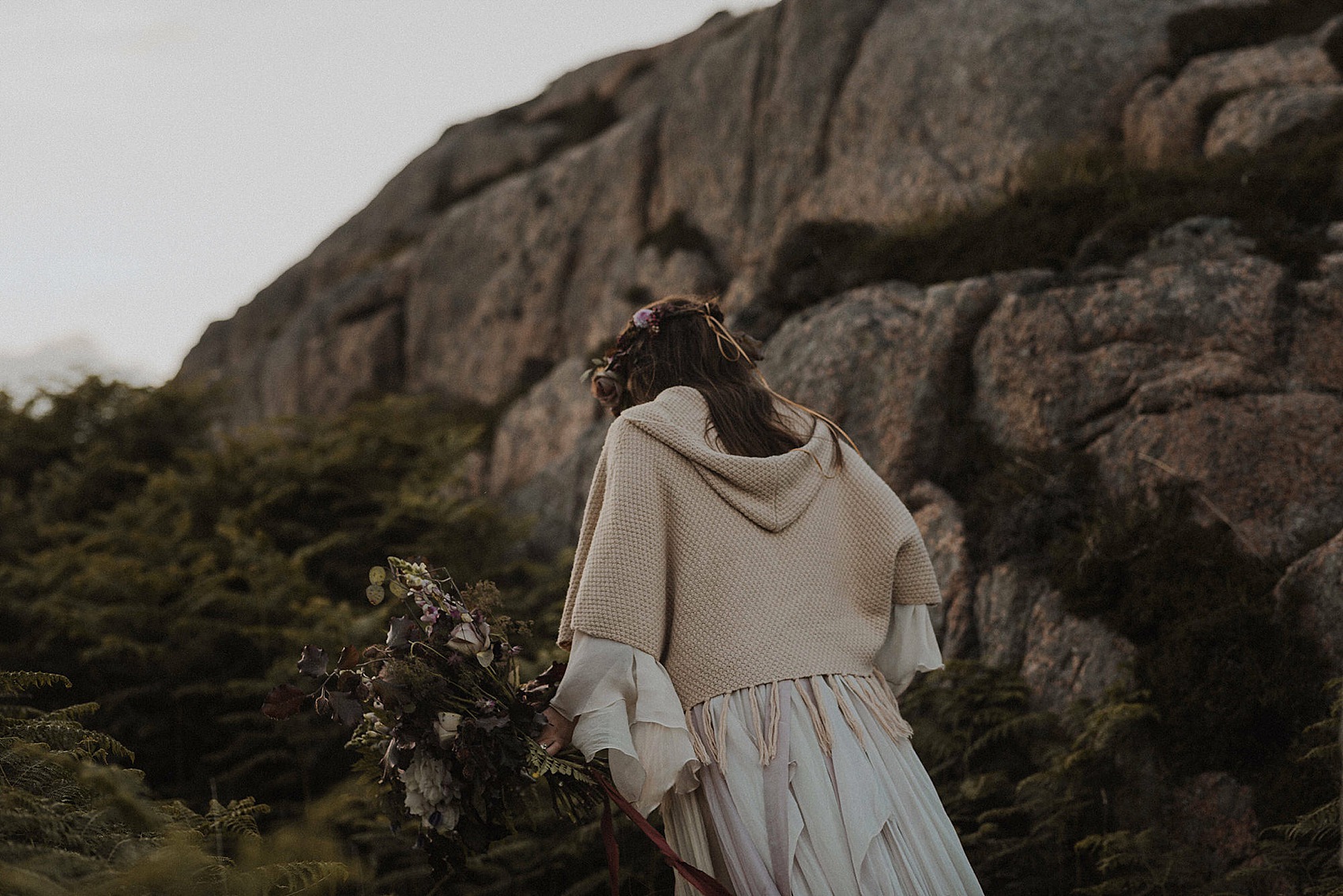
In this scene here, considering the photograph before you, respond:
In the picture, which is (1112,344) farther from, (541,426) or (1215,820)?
(541,426)

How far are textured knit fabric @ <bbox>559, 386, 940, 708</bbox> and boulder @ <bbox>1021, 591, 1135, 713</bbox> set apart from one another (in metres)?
2.22

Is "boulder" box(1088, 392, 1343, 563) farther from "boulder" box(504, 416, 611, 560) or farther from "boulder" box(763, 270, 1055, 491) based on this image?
"boulder" box(504, 416, 611, 560)

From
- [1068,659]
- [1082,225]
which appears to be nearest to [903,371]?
[1082,225]

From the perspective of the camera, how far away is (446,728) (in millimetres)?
3072

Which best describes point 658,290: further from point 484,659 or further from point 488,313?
point 484,659

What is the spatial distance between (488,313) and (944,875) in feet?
43.2

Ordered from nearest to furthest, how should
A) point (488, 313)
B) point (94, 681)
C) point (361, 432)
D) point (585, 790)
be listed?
point (585, 790) → point (94, 681) → point (361, 432) → point (488, 313)

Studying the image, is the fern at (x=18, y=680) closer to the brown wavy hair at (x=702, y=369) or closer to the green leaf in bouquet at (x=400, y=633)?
the green leaf in bouquet at (x=400, y=633)

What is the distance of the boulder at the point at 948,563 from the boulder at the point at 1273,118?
12.8ft

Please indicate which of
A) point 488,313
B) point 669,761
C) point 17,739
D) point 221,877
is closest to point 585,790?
point 669,761

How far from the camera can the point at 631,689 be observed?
10.3 feet

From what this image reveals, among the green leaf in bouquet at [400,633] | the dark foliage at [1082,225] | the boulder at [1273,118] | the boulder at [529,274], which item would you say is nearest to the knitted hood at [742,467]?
the green leaf in bouquet at [400,633]

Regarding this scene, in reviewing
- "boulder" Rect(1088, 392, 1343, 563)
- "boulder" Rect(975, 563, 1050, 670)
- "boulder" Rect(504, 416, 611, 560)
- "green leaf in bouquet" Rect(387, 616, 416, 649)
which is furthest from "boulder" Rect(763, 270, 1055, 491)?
"green leaf in bouquet" Rect(387, 616, 416, 649)

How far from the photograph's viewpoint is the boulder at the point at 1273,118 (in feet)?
25.7
